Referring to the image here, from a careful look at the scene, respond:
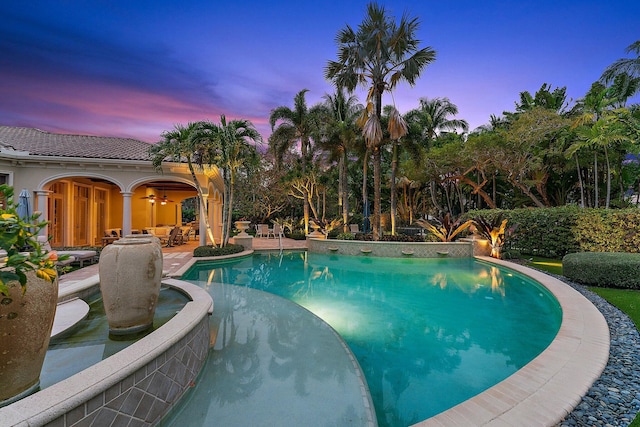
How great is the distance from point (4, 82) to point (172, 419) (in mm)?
16583

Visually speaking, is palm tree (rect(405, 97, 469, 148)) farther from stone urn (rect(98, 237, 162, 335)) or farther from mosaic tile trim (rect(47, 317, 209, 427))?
mosaic tile trim (rect(47, 317, 209, 427))

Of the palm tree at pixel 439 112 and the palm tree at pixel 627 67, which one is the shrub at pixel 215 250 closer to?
the palm tree at pixel 439 112

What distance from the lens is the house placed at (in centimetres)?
1248

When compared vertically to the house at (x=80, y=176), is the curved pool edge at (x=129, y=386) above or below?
below

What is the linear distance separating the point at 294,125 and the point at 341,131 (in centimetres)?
417

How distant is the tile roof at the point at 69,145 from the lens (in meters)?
13.1

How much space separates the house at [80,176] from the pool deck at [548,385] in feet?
34.7

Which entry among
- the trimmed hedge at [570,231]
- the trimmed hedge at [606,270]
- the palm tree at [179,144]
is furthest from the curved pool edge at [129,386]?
the trimmed hedge at [570,231]

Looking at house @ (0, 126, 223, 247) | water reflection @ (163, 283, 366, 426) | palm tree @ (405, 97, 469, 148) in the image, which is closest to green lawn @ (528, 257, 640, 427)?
water reflection @ (163, 283, 366, 426)

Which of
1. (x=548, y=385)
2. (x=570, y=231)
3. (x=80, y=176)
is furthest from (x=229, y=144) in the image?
(x=570, y=231)

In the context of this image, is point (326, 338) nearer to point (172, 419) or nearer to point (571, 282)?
point (172, 419)

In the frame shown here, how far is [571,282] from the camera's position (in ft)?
26.7

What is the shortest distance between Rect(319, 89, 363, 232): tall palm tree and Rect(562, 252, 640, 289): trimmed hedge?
13321 millimetres

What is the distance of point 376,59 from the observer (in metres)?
15.7
